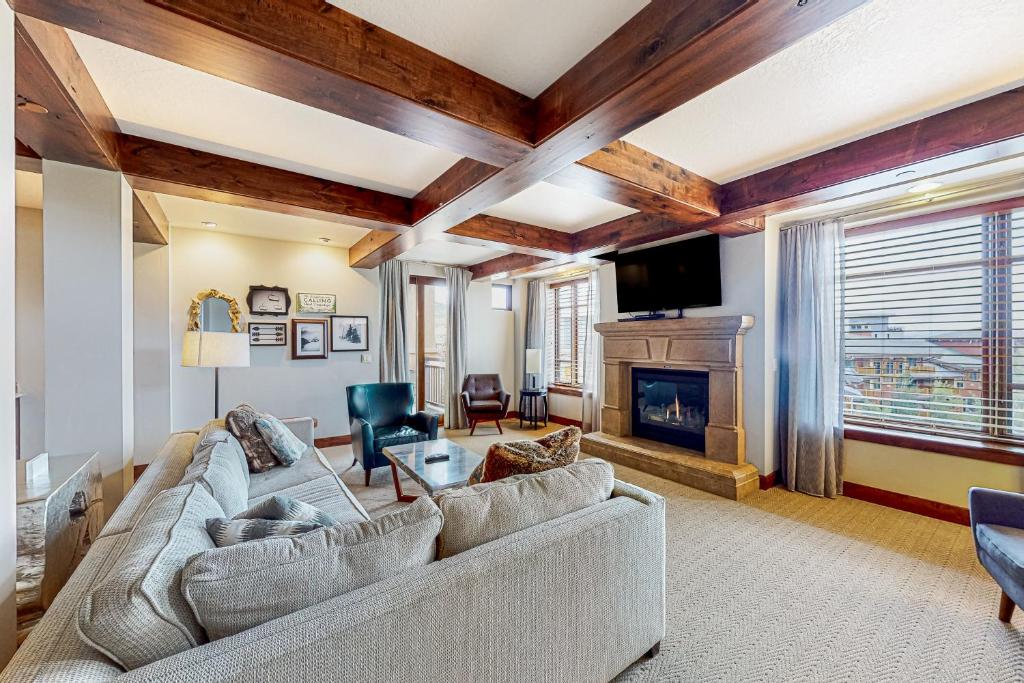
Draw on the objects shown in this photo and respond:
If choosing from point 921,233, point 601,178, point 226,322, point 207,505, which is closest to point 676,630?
point 207,505

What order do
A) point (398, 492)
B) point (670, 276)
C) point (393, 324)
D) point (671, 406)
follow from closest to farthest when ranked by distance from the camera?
point (398, 492) → point (670, 276) → point (671, 406) → point (393, 324)

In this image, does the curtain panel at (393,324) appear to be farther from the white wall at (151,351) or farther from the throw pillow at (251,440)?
the throw pillow at (251,440)

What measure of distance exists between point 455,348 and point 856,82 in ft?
16.4

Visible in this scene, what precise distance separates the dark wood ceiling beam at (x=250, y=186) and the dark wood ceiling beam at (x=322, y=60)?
51.6 inches

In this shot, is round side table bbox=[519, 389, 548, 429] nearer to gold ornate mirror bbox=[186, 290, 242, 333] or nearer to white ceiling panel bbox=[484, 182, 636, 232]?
white ceiling panel bbox=[484, 182, 636, 232]

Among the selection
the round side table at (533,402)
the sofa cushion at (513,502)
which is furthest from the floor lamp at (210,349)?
the round side table at (533,402)

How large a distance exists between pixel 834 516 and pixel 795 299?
1725 mm

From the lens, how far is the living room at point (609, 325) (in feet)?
3.72

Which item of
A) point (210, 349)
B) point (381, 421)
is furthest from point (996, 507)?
point (210, 349)

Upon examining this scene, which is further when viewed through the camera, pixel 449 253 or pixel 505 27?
pixel 449 253

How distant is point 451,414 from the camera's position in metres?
5.98

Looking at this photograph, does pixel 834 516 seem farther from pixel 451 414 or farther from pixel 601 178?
pixel 451 414

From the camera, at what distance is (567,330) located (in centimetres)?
616

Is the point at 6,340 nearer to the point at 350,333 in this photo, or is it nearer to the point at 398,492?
the point at 398,492
